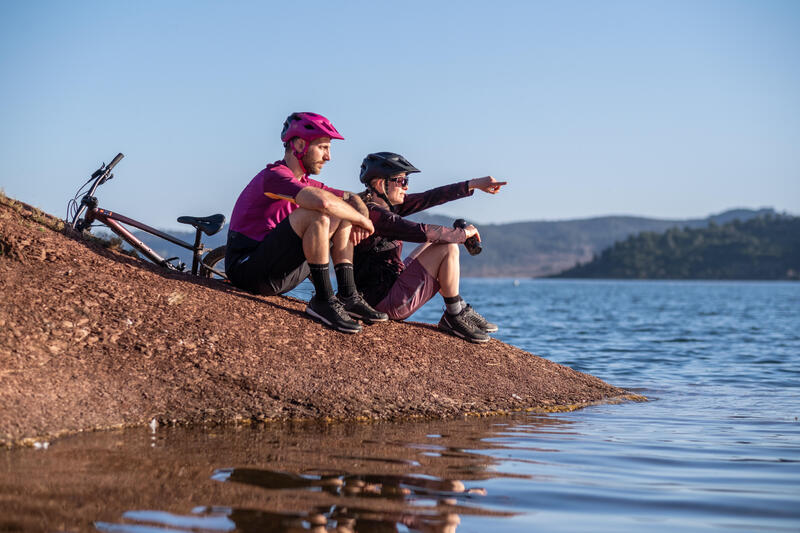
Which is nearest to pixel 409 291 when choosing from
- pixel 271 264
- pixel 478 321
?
pixel 478 321

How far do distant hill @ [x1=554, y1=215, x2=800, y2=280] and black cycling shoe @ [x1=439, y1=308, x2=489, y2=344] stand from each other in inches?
7028

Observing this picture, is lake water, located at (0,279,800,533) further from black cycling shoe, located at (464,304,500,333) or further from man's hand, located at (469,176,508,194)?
man's hand, located at (469,176,508,194)

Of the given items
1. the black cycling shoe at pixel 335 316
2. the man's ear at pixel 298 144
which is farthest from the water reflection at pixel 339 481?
the man's ear at pixel 298 144

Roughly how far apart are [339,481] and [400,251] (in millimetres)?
3285

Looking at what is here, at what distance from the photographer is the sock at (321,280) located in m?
7.02

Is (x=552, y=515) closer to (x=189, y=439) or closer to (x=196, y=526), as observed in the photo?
(x=196, y=526)

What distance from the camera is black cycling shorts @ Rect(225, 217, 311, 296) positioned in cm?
702

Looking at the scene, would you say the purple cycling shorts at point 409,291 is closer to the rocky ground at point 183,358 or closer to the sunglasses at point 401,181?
the rocky ground at point 183,358

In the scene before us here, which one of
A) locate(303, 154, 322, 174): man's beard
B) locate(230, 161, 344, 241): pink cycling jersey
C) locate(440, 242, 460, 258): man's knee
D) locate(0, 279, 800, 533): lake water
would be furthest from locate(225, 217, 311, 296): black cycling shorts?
locate(0, 279, 800, 533): lake water

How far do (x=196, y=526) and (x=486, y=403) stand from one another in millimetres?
3767

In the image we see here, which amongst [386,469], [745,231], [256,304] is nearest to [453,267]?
[256,304]

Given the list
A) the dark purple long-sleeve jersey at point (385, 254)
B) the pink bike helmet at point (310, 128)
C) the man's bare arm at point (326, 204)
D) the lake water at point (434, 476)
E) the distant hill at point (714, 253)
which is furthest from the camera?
the distant hill at point (714, 253)

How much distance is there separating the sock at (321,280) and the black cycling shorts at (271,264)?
190 millimetres

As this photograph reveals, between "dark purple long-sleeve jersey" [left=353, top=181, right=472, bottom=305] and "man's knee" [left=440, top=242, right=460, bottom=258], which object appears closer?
"man's knee" [left=440, top=242, right=460, bottom=258]
